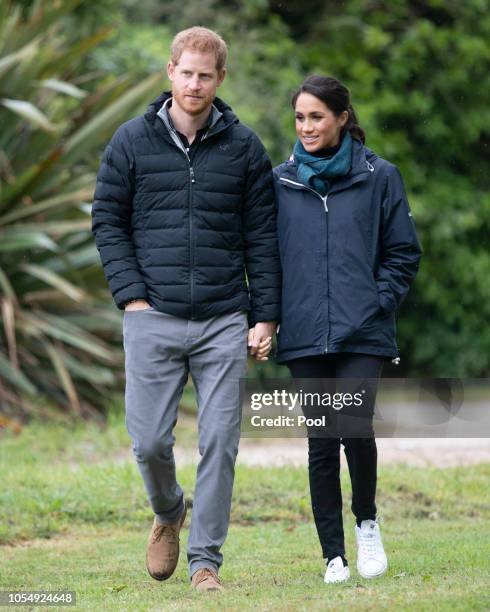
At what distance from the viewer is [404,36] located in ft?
54.7

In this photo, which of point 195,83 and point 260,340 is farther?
point 260,340

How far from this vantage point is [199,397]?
506 centimetres

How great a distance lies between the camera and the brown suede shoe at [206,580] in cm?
490

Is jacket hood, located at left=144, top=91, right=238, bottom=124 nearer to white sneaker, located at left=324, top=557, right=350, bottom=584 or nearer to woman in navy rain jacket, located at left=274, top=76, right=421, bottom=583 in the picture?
woman in navy rain jacket, located at left=274, top=76, right=421, bottom=583

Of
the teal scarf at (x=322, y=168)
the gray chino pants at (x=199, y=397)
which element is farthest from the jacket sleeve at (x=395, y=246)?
the gray chino pants at (x=199, y=397)

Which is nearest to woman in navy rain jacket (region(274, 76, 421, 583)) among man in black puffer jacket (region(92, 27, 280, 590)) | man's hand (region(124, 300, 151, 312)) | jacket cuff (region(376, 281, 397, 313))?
jacket cuff (region(376, 281, 397, 313))

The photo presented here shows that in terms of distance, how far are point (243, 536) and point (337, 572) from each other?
187 cm

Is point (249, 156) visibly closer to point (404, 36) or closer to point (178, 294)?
point (178, 294)

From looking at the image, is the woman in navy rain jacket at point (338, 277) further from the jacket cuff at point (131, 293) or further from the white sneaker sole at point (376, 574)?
the jacket cuff at point (131, 293)

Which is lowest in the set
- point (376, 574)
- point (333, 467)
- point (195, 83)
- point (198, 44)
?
point (376, 574)

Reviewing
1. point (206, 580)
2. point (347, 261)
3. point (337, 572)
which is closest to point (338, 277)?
point (347, 261)

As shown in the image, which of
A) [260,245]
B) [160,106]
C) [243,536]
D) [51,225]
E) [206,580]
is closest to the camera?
[206,580]

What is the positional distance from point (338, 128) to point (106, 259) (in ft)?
3.44

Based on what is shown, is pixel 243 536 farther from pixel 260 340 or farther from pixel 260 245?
pixel 260 245
